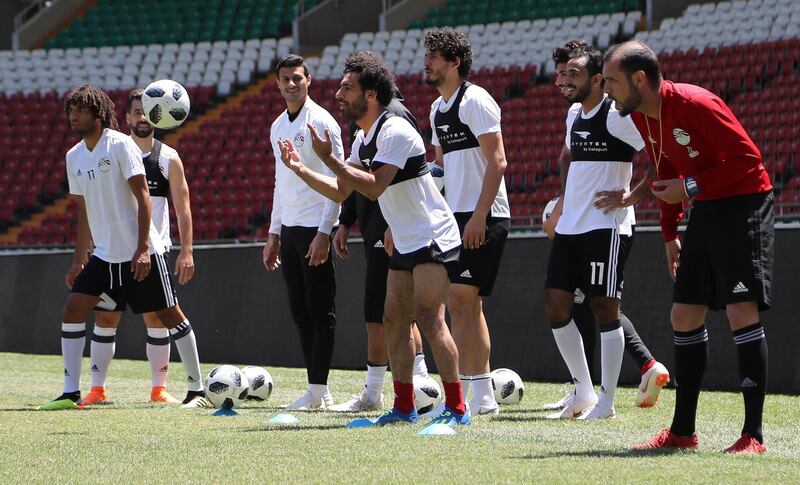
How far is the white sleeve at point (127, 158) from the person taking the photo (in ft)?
28.3

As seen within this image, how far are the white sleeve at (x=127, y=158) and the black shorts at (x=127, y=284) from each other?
642 millimetres

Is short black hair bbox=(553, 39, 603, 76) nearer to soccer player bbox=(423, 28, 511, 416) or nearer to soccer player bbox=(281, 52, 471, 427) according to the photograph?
soccer player bbox=(423, 28, 511, 416)

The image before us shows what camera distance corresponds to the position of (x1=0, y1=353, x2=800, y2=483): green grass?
503 centimetres

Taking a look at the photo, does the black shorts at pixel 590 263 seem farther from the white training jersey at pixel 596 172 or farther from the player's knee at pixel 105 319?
the player's knee at pixel 105 319

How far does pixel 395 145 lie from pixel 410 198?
0.34 metres

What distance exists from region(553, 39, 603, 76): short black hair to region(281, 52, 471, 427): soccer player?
1388mm

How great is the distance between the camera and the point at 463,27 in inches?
1116

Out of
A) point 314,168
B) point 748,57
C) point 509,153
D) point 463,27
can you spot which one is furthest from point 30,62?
point 314,168

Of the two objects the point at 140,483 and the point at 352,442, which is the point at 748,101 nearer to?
the point at 352,442

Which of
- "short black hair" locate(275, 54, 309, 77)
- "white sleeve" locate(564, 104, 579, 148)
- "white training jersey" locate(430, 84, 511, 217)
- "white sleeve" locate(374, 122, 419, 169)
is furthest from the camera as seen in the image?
"short black hair" locate(275, 54, 309, 77)

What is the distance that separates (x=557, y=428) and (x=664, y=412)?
1468 millimetres

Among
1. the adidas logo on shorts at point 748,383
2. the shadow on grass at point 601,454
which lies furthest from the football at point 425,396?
the adidas logo on shorts at point 748,383

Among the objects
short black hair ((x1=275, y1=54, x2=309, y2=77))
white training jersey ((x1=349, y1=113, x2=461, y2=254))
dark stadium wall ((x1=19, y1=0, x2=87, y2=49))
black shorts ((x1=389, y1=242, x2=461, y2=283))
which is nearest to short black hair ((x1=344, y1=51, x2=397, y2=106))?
white training jersey ((x1=349, y1=113, x2=461, y2=254))

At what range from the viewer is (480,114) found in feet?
25.2
